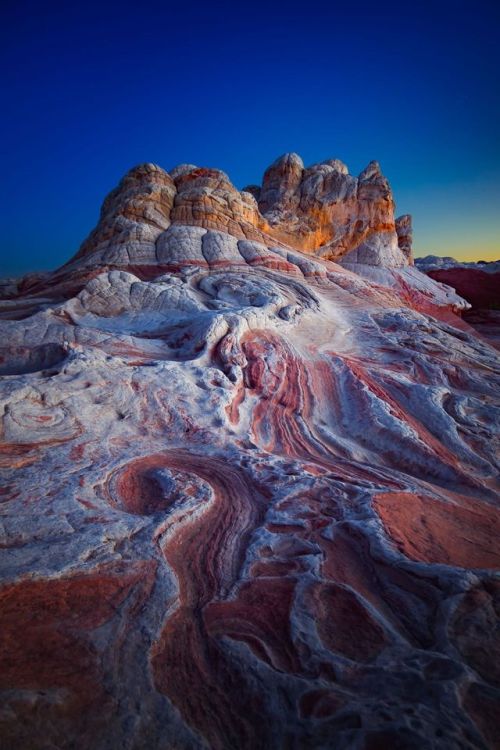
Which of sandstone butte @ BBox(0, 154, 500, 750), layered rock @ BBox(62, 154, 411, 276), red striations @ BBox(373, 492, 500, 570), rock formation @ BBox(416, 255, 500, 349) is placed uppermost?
layered rock @ BBox(62, 154, 411, 276)

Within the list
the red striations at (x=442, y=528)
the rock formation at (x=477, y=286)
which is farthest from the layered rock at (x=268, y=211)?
the red striations at (x=442, y=528)

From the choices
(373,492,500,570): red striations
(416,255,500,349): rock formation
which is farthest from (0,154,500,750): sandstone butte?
(416,255,500,349): rock formation

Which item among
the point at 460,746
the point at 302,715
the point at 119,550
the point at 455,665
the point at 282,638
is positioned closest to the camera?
the point at 460,746

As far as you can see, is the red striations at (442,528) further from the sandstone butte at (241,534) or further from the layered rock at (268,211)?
the layered rock at (268,211)

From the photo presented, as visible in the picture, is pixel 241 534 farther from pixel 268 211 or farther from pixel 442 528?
pixel 268 211

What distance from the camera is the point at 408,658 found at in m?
2.20

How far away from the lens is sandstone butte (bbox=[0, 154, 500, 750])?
193cm

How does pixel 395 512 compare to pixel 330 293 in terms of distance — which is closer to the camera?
pixel 395 512

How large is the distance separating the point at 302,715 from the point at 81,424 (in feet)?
16.0

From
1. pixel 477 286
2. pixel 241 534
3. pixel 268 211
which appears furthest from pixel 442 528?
pixel 477 286

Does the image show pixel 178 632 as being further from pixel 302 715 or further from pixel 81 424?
pixel 81 424

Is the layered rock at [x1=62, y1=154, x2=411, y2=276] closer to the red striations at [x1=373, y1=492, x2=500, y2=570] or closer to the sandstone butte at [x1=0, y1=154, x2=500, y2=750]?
the sandstone butte at [x1=0, y1=154, x2=500, y2=750]

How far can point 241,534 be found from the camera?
378 cm

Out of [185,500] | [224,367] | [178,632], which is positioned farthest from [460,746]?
[224,367]
